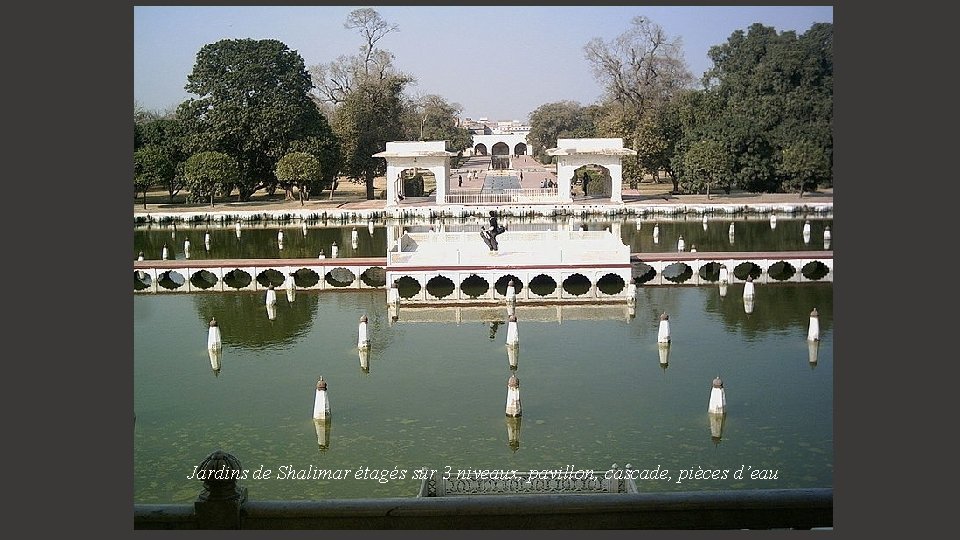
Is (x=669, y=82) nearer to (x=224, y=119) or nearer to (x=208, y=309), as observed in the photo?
(x=224, y=119)

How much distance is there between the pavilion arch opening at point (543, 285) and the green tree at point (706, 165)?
55.2ft

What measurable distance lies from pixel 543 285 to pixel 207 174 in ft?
64.0

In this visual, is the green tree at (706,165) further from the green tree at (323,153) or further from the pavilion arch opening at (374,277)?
the pavilion arch opening at (374,277)

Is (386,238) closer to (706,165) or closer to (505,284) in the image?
(505,284)

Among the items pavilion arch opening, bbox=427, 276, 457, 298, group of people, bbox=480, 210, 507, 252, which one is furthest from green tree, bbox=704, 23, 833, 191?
pavilion arch opening, bbox=427, 276, 457, 298

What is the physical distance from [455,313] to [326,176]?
23.9 meters

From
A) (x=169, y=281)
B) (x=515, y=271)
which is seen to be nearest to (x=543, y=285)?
(x=515, y=271)

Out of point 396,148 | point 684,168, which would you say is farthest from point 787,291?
point 396,148

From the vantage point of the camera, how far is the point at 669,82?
43906mm

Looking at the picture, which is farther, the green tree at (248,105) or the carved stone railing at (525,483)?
the green tree at (248,105)

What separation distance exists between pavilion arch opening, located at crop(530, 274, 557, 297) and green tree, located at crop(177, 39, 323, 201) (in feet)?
64.9

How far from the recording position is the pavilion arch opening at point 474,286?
64.5 ft

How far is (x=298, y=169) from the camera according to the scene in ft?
123

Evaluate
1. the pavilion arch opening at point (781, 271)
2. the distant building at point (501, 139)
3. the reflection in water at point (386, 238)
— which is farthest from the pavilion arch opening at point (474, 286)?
the distant building at point (501, 139)
